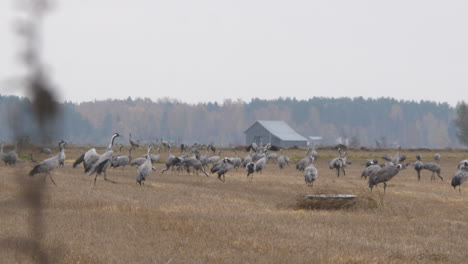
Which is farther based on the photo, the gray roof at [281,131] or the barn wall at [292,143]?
the gray roof at [281,131]

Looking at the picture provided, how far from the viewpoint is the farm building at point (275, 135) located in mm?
153250

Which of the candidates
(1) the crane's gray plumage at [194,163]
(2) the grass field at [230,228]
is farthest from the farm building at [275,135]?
(2) the grass field at [230,228]

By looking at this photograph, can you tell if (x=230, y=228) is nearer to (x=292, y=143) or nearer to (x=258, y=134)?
(x=292, y=143)

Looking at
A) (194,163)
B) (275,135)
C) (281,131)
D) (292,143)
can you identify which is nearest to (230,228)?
(194,163)

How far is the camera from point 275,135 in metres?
153

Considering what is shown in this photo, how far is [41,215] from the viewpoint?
8.25ft

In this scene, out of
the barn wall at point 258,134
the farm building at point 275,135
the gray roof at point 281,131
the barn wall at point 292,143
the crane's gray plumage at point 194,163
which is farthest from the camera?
the barn wall at point 258,134

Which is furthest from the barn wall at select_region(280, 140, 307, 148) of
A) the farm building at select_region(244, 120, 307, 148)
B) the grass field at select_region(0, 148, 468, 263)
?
the grass field at select_region(0, 148, 468, 263)

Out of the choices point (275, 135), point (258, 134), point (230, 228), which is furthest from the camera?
point (258, 134)

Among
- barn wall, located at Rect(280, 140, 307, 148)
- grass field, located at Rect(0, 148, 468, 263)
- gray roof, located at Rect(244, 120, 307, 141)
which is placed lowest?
barn wall, located at Rect(280, 140, 307, 148)

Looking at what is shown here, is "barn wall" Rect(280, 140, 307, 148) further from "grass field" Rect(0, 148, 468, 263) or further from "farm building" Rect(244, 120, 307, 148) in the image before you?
"grass field" Rect(0, 148, 468, 263)

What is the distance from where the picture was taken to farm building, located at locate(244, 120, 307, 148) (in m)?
153

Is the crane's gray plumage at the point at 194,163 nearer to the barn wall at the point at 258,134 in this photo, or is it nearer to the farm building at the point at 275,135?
the farm building at the point at 275,135

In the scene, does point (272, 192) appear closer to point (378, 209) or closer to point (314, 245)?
point (378, 209)
